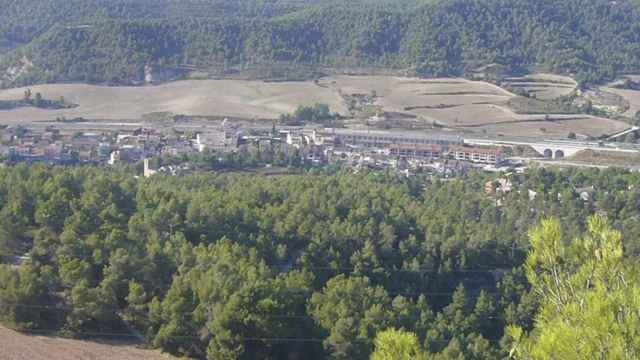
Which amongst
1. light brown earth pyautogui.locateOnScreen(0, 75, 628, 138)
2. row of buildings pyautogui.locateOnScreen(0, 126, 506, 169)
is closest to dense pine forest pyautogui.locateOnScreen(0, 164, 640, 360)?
Result: row of buildings pyautogui.locateOnScreen(0, 126, 506, 169)

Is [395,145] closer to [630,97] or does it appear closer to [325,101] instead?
[325,101]

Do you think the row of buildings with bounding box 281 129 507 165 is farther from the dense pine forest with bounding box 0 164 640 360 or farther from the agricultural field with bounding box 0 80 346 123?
the dense pine forest with bounding box 0 164 640 360

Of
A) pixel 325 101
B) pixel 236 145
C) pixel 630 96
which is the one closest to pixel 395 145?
pixel 236 145

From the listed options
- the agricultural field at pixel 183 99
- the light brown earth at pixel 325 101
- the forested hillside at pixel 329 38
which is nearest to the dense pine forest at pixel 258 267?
the light brown earth at pixel 325 101

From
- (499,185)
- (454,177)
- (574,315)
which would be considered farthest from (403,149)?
(574,315)

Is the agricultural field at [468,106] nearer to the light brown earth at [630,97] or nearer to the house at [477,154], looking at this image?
the light brown earth at [630,97]

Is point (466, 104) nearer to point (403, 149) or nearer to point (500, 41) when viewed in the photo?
point (403, 149)
